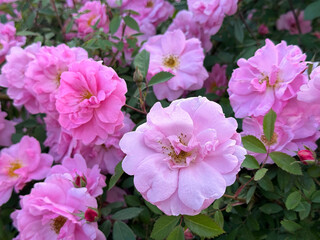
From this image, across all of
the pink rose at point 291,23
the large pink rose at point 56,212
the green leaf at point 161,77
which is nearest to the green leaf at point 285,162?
the green leaf at point 161,77

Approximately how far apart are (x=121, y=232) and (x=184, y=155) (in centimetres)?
33

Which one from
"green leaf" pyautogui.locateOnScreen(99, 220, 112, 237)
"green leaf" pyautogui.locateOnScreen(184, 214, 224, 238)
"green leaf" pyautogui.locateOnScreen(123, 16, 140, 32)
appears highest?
"green leaf" pyautogui.locateOnScreen(123, 16, 140, 32)

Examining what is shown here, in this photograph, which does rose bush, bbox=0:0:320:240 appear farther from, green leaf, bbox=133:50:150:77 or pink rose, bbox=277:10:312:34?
pink rose, bbox=277:10:312:34

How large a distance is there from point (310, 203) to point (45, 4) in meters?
1.17

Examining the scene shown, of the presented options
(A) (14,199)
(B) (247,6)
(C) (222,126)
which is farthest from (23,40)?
(C) (222,126)

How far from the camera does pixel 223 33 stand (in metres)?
1.52

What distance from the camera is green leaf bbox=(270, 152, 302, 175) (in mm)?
837

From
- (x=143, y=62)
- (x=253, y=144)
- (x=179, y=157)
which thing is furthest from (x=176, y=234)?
(x=143, y=62)

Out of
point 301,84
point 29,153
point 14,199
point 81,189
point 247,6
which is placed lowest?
point 14,199

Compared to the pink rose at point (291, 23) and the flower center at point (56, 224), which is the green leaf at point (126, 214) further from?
the pink rose at point (291, 23)

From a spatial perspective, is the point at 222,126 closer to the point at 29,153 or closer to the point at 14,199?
the point at 29,153

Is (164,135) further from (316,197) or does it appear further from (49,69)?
(49,69)

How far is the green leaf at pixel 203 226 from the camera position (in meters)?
0.74

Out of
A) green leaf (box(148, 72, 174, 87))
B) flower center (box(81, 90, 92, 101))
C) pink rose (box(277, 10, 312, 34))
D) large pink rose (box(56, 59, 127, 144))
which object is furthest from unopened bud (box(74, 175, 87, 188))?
pink rose (box(277, 10, 312, 34))
